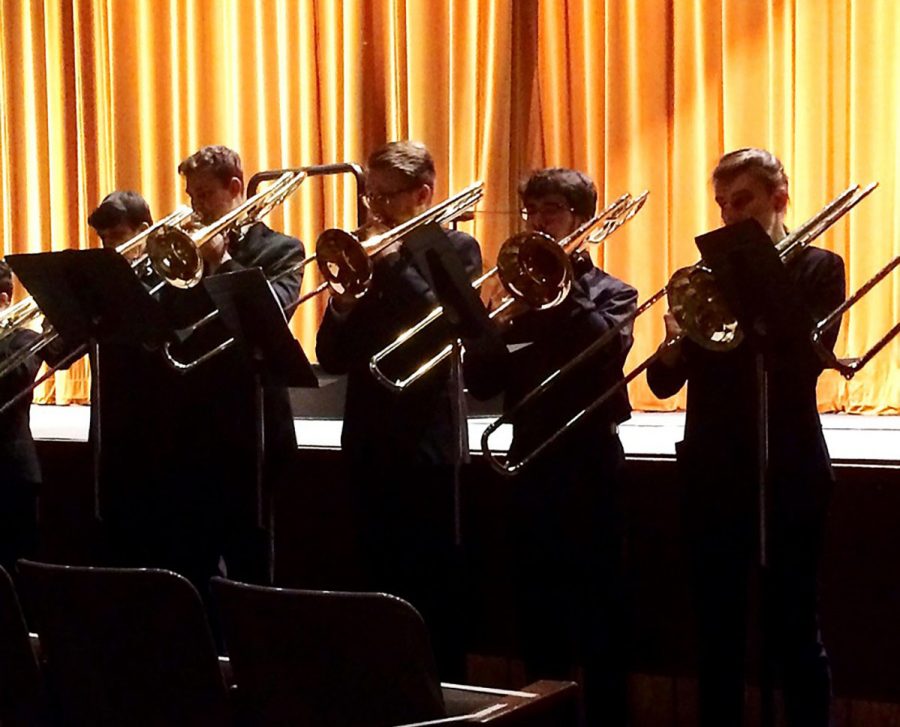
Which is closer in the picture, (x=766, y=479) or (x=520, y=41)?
(x=766, y=479)

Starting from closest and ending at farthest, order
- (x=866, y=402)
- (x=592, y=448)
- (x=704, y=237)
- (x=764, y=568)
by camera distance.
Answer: (x=704, y=237) < (x=764, y=568) < (x=592, y=448) < (x=866, y=402)

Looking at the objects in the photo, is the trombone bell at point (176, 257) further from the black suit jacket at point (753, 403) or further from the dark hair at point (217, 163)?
the black suit jacket at point (753, 403)

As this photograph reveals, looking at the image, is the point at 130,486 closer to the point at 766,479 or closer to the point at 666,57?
the point at 766,479

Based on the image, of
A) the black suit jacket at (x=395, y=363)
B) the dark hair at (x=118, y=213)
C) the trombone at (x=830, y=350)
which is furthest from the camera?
the dark hair at (x=118, y=213)

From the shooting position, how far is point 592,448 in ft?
12.1

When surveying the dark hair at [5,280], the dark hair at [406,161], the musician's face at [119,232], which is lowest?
the dark hair at [5,280]

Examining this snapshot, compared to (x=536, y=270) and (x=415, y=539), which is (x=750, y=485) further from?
(x=415, y=539)

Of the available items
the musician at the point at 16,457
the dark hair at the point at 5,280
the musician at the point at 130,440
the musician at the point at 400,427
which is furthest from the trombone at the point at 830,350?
the dark hair at the point at 5,280

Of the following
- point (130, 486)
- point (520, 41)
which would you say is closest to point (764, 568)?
point (130, 486)

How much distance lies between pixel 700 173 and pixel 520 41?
40.5 inches

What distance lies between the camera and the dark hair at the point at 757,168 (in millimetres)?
3381

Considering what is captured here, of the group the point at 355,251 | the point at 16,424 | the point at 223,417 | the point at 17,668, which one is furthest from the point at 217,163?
the point at 17,668

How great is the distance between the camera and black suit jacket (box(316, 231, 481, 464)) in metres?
3.84

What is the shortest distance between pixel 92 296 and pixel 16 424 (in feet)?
3.27
